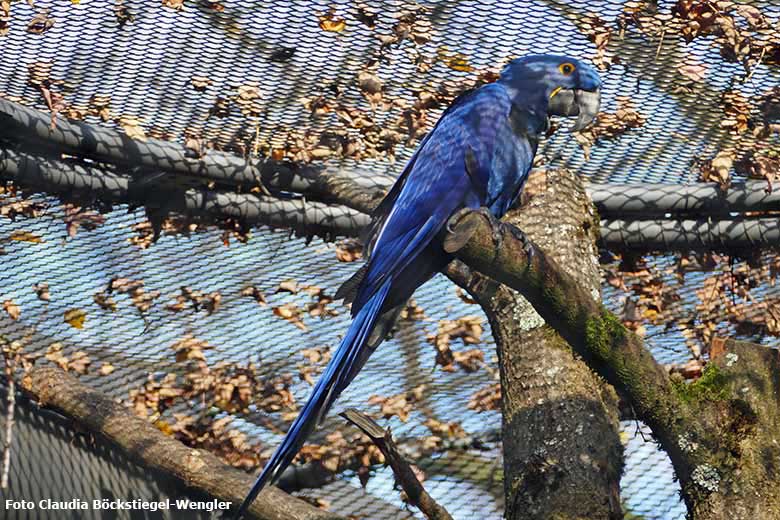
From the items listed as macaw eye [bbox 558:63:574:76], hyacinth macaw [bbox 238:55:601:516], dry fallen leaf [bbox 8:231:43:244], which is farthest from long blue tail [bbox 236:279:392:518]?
dry fallen leaf [bbox 8:231:43:244]

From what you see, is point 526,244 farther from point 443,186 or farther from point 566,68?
point 566,68

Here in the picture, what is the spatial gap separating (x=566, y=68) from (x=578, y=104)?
6.1 inches

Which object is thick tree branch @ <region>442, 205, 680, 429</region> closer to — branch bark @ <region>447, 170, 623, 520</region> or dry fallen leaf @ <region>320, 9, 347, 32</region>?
branch bark @ <region>447, 170, 623, 520</region>

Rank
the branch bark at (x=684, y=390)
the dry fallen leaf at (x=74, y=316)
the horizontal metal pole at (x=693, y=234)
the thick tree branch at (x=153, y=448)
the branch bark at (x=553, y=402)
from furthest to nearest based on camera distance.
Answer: the dry fallen leaf at (x=74, y=316) < the horizontal metal pole at (x=693, y=234) < the thick tree branch at (x=153, y=448) < the branch bark at (x=553, y=402) < the branch bark at (x=684, y=390)

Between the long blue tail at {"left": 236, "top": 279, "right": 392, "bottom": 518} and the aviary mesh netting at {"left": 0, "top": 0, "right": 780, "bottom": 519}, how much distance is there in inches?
43.3

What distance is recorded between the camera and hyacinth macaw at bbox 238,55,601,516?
2.70m

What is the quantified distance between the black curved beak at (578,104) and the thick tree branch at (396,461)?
6.20 ft

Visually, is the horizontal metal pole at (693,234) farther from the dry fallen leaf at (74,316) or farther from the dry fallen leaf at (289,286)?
the dry fallen leaf at (74,316)

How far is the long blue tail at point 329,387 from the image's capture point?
7.95ft

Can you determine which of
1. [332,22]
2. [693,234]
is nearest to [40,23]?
[332,22]

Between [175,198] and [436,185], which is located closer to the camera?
[436,185]

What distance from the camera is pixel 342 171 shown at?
379 centimetres

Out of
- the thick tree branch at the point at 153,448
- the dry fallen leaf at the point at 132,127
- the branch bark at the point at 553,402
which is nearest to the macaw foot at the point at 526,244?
the branch bark at the point at 553,402

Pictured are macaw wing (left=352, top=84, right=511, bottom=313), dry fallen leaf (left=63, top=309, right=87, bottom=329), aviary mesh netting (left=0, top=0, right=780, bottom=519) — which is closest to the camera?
macaw wing (left=352, top=84, right=511, bottom=313)
